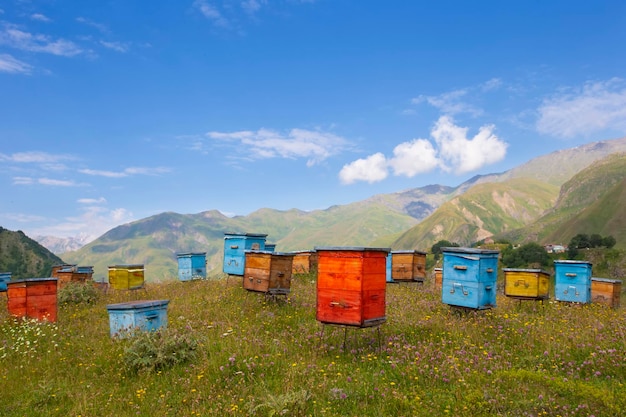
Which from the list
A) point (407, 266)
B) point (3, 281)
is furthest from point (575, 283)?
point (3, 281)

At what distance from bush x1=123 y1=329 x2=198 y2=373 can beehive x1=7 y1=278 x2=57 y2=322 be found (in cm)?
556

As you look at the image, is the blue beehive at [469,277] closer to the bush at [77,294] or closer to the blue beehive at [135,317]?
the blue beehive at [135,317]

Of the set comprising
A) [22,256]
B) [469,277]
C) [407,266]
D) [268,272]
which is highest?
[469,277]

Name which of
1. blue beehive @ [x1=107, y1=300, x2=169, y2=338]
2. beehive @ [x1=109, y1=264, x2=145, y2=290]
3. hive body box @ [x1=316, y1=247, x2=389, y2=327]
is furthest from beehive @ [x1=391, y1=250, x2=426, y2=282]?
beehive @ [x1=109, y1=264, x2=145, y2=290]

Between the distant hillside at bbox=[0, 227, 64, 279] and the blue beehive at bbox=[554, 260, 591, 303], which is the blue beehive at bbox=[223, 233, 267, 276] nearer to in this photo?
the blue beehive at bbox=[554, 260, 591, 303]

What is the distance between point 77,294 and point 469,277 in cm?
1651

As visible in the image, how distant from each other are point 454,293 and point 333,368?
231 inches

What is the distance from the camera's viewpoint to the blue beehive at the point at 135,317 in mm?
11398

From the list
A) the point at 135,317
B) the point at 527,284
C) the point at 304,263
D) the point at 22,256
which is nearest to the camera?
the point at 135,317

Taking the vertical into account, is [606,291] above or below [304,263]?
below

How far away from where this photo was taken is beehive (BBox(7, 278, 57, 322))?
13844 millimetres

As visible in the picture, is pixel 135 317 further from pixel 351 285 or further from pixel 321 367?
pixel 351 285

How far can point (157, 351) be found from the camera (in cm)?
984

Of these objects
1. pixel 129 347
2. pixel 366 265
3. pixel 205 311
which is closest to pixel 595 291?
pixel 366 265
